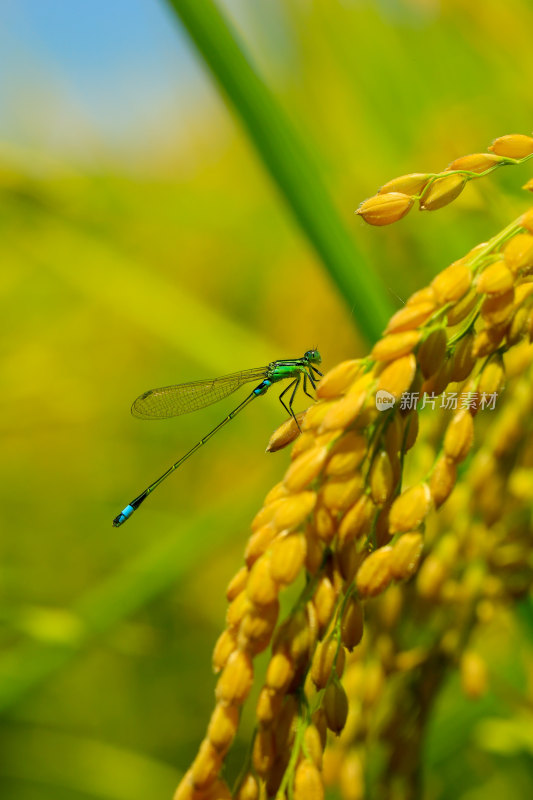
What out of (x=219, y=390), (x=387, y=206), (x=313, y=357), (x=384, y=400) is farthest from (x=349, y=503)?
(x=219, y=390)

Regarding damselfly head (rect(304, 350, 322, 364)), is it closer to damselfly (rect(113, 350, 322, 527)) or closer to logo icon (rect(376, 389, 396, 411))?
damselfly (rect(113, 350, 322, 527))

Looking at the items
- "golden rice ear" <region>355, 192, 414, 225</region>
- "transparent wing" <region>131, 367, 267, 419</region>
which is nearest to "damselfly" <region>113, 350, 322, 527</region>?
"transparent wing" <region>131, 367, 267, 419</region>

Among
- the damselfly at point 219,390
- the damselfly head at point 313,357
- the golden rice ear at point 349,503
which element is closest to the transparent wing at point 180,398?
the damselfly at point 219,390

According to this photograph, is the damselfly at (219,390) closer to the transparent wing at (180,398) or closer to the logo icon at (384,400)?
the transparent wing at (180,398)

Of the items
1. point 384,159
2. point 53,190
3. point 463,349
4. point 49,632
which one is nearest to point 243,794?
point 463,349

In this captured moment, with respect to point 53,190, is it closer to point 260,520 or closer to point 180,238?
point 180,238

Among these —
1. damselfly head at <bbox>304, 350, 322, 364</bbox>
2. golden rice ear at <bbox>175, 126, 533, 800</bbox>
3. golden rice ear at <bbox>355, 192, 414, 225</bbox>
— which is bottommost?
damselfly head at <bbox>304, 350, 322, 364</bbox>
